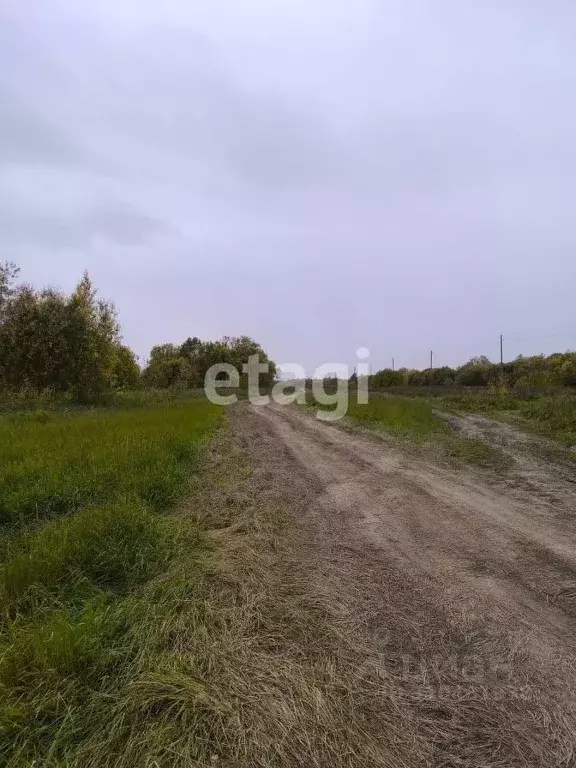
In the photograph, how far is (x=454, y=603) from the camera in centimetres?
329

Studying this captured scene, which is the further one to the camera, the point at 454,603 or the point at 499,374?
the point at 499,374

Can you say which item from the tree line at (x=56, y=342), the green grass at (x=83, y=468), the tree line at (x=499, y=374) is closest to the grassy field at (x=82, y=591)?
the green grass at (x=83, y=468)

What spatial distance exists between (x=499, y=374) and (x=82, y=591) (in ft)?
190

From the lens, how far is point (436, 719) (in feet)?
7.21

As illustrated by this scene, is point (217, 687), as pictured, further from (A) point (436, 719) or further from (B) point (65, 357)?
(B) point (65, 357)

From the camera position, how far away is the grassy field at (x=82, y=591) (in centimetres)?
212

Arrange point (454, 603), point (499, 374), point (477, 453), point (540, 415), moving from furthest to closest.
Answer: point (499, 374) < point (540, 415) < point (477, 453) < point (454, 603)

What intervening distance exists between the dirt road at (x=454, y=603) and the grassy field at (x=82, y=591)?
4.17ft

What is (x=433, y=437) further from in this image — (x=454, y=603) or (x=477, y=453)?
(x=454, y=603)

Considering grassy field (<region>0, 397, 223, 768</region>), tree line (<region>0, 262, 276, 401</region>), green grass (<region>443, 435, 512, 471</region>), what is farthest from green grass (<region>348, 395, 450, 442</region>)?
tree line (<region>0, 262, 276, 401</region>)

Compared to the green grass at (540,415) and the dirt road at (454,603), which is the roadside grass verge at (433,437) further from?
the green grass at (540,415)

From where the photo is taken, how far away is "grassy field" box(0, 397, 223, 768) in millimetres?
2117

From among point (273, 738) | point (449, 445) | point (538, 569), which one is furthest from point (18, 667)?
point (449, 445)

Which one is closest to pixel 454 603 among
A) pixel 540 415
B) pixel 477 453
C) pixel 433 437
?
pixel 477 453
